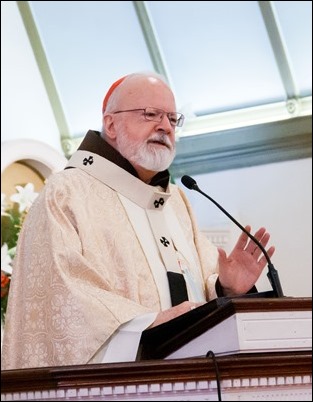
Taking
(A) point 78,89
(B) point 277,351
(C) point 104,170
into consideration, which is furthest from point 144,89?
(A) point 78,89

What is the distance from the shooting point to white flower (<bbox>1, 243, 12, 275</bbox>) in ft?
20.2

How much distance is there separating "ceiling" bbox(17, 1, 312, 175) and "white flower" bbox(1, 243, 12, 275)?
2239 millimetres

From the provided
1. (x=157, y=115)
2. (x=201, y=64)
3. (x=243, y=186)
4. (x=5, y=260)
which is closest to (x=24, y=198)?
(x=5, y=260)

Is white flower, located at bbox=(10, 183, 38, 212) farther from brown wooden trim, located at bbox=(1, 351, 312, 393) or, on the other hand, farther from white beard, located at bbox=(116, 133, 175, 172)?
brown wooden trim, located at bbox=(1, 351, 312, 393)

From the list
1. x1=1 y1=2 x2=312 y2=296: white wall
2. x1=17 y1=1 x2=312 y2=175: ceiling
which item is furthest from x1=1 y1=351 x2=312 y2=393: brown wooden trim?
x1=17 y1=1 x2=312 y2=175: ceiling

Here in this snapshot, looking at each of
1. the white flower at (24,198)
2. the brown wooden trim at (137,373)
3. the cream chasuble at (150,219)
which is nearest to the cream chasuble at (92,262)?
the cream chasuble at (150,219)

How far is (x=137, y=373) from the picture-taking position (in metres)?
2.13

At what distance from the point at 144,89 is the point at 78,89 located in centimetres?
474

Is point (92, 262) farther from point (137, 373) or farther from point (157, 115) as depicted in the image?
point (137, 373)

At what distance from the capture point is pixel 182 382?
212cm

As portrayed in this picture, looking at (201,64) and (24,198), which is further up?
(201,64)

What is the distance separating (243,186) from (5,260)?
2306 millimetres

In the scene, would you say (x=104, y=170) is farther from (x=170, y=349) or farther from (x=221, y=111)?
(x=221, y=111)

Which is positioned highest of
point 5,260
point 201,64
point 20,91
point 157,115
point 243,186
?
point 201,64
